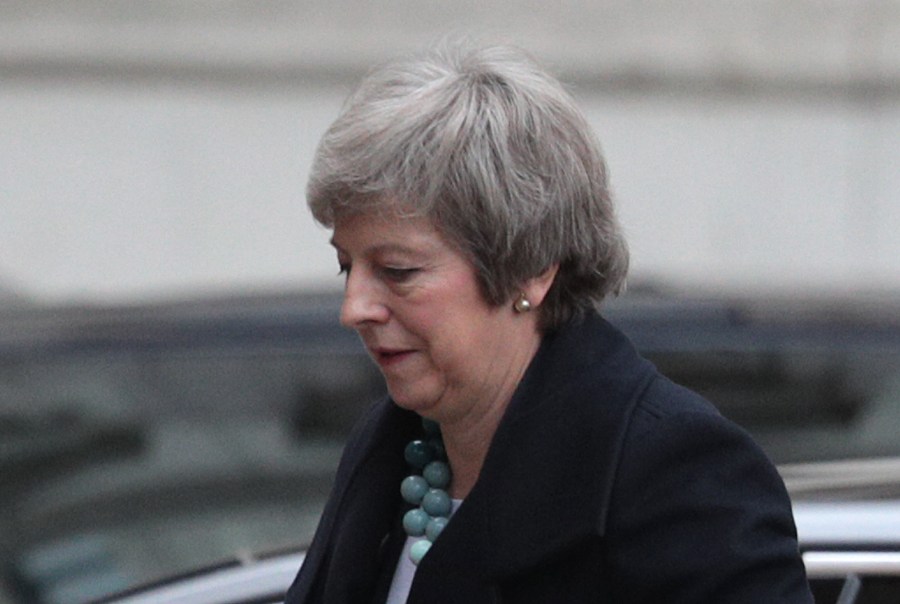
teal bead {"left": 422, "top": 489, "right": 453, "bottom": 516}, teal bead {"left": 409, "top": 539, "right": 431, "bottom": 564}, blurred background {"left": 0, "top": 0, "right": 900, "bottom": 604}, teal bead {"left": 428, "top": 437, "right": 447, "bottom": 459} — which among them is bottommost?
blurred background {"left": 0, "top": 0, "right": 900, "bottom": 604}

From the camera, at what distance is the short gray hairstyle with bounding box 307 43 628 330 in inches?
77.4

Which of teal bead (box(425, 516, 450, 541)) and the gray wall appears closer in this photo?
teal bead (box(425, 516, 450, 541))

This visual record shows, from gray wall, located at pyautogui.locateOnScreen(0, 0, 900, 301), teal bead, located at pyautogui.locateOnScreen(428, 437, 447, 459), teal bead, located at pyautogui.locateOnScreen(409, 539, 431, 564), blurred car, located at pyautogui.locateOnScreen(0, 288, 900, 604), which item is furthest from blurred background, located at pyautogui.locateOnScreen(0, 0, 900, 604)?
teal bead, located at pyautogui.locateOnScreen(409, 539, 431, 564)

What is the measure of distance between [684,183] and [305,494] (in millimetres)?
6721

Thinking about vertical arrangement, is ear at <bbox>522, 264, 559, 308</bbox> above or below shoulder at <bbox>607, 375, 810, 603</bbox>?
above

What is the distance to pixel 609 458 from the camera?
1944 millimetres

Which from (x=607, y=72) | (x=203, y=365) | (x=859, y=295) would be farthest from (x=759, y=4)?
(x=203, y=365)

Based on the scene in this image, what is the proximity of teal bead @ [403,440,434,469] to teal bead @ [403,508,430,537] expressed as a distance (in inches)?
3.4

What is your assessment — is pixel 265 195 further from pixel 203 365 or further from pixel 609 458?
pixel 609 458

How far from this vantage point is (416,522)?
7.09 ft

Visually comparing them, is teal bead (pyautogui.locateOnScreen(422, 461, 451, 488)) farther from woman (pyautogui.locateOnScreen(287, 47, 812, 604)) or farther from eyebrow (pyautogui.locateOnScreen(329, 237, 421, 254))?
eyebrow (pyautogui.locateOnScreen(329, 237, 421, 254))

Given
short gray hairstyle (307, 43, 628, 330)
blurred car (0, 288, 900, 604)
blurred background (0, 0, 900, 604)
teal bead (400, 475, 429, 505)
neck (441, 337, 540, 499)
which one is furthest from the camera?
blurred background (0, 0, 900, 604)

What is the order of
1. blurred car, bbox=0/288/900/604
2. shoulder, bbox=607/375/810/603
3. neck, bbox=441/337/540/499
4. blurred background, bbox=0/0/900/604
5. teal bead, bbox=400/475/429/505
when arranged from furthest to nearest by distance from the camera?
blurred background, bbox=0/0/900/604
blurred car, bbox=0/288/900/604
teal bead, bbox=400/475/429/505
neck, bbox=441/337/540/499
shoulder, bbox=607/375/810/603

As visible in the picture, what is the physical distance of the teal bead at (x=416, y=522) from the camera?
2.16 meters
